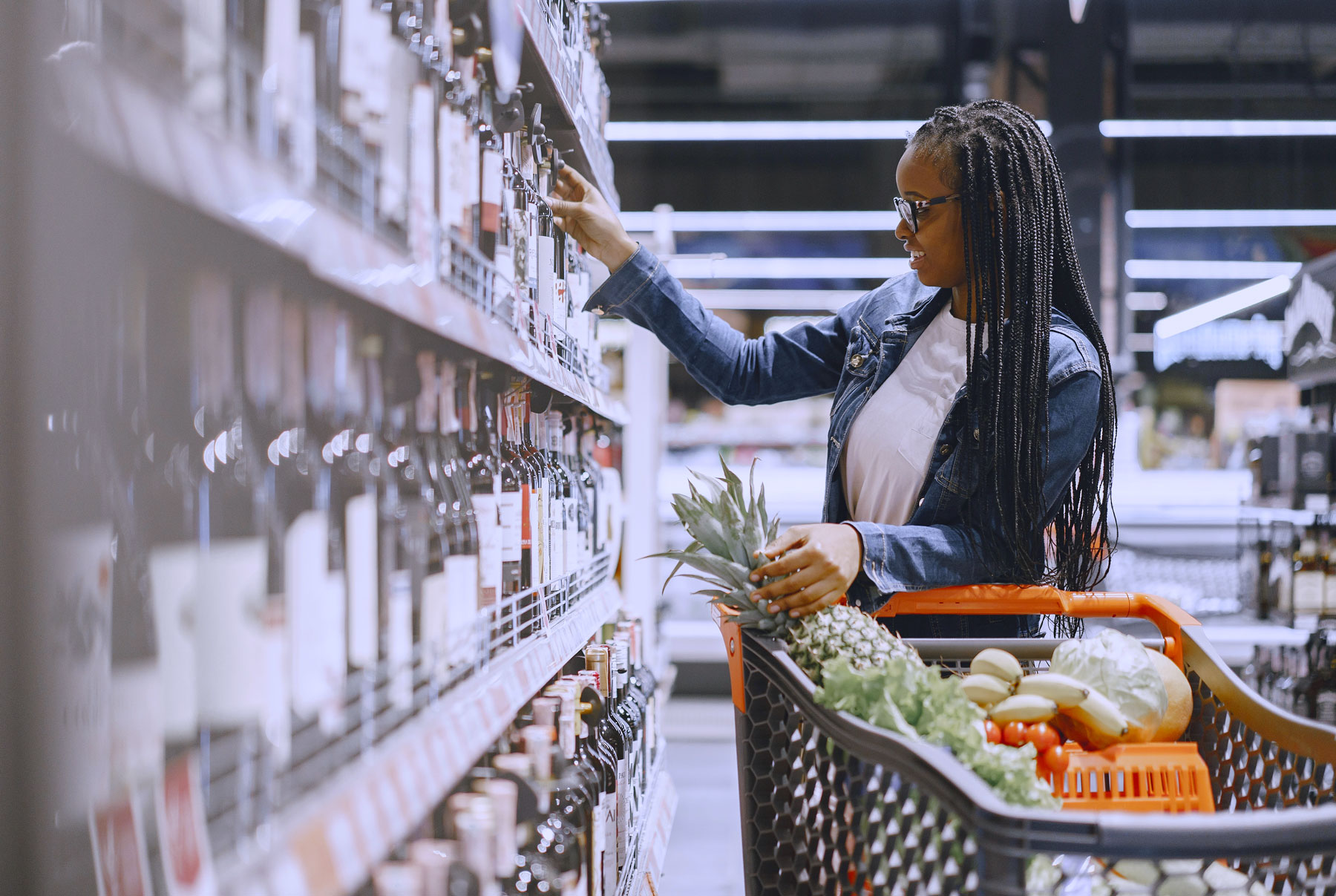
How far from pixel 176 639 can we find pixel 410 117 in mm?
568

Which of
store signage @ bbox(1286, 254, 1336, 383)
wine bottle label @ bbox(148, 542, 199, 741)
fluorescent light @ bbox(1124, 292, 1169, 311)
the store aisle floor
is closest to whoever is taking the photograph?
wine bottle label @ bbox(148, 542, 199, 741)

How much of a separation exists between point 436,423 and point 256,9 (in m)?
0.60

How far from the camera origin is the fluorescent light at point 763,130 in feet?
21.5

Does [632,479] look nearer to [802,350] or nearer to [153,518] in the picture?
[802,350]

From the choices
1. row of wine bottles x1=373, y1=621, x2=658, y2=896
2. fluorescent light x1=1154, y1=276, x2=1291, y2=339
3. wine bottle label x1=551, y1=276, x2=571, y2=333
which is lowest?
row of wine bottles x1=373, y1=621, x2=658, y2=896

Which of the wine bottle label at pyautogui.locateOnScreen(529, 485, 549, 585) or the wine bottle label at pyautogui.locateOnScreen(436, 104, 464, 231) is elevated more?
the wine bottle label at pyautogui.locateOnScreen(436, 104, 464, 231)

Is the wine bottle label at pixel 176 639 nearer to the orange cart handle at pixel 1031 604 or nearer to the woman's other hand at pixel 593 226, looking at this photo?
the orange cart handle at pixel 1031 604

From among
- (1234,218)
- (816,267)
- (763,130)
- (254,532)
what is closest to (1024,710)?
(254,532)

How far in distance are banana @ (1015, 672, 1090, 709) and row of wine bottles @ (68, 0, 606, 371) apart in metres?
0.82

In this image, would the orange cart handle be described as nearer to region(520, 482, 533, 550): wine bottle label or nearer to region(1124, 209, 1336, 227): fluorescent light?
region(520, 482, 533, 550): wine bottle label

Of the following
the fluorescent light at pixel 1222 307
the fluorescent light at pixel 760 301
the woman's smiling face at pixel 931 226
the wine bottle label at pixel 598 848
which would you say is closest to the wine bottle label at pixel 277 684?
the wine bottle label at pixel 598 848

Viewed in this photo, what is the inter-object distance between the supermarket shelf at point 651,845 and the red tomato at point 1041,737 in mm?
812

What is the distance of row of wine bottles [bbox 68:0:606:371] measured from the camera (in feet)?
2.12

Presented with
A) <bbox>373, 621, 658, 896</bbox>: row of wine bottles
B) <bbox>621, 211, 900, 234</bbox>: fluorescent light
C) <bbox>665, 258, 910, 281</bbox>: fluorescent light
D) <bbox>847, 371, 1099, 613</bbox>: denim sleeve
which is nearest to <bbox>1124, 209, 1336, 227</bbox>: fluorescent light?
<bbox>665, 258, 910, 281</bbox>: fluorescent light
